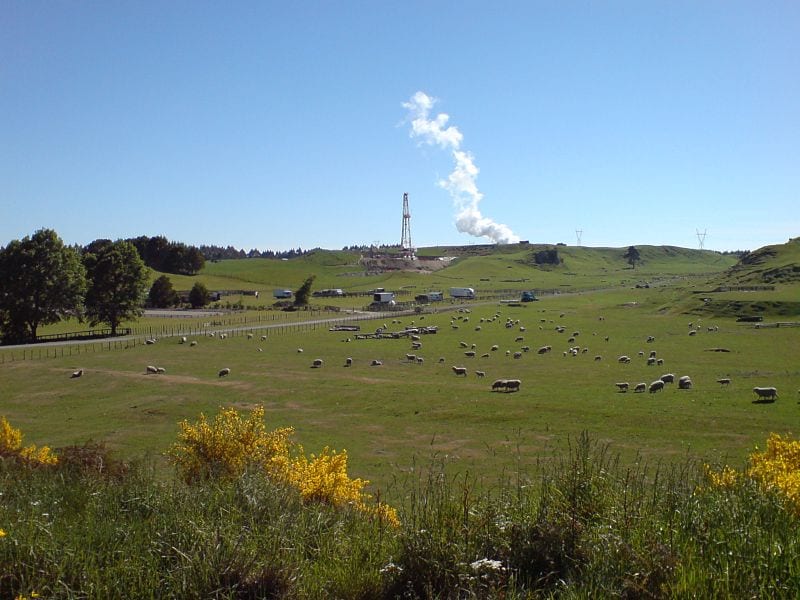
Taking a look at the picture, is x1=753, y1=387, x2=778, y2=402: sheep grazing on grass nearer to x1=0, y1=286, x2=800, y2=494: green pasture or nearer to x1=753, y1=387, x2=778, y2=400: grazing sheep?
x1=753, y1=387, x2=778, y2=400: grazing sheep

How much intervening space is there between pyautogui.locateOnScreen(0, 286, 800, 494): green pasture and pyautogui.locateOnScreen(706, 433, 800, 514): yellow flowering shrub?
3715 mm

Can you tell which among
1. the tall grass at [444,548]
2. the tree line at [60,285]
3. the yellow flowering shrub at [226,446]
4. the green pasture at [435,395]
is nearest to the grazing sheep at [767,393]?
the green pasture at [435,395]

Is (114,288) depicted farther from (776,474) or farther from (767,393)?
(776,474)

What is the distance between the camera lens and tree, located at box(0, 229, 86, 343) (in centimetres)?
7906

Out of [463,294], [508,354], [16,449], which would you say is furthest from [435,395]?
[463,294]

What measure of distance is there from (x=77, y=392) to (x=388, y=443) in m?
28.7

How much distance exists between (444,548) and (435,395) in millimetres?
34064

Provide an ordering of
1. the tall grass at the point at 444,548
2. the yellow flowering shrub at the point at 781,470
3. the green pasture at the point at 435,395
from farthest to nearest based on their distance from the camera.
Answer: the green pasture at the point at 435,395 < the yellow flowering shrub at the point at 781,470 < the tall grass at the point at 444,548

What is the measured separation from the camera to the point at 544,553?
8.14 metres

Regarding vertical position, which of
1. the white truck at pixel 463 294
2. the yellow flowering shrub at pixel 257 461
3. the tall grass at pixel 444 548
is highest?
the white truck at pixel 463 294

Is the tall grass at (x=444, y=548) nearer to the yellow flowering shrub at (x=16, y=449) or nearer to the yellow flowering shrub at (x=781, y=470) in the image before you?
the yellow flowering shrub at (x=781, y=470)

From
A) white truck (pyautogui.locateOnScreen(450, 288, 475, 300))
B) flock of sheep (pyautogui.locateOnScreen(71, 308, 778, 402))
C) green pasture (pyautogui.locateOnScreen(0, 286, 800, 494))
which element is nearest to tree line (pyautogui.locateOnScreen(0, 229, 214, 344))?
flock of sheep (pyautogui.locateOnScreen(71, 308, 778, 402))

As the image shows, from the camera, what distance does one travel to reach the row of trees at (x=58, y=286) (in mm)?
79250

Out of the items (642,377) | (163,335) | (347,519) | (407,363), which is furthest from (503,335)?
(347,519)
